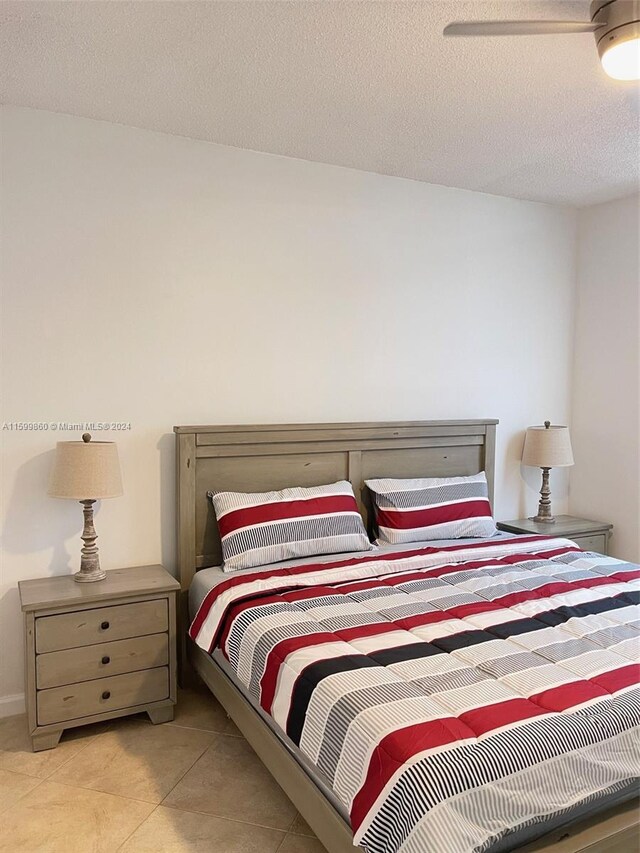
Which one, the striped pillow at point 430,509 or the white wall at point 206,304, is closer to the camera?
the white wall at point 206,304

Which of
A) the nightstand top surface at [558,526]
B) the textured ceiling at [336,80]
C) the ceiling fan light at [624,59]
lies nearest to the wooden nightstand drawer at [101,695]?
the nightstand top surface at [558,526]

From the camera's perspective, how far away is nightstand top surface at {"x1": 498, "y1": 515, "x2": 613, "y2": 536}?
12.8 ft

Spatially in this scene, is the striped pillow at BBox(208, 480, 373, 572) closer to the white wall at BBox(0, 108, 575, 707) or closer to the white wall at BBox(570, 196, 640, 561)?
the white wall at BBox(0, 108, 575, 707)

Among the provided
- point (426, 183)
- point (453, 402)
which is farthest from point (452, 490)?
point (426, 183)

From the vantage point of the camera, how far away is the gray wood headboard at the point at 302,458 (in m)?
3.12

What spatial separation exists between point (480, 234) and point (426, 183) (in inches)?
18.5

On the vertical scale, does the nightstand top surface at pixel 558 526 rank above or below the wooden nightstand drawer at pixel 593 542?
above

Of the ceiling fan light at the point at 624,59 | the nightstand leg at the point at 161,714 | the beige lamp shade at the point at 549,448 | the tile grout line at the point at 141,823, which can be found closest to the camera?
the ceiling fan light at the point at 624,59

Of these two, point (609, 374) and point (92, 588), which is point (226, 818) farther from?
point (609, 374)

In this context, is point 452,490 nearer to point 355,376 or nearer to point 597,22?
point 355,376

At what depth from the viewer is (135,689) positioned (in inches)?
109

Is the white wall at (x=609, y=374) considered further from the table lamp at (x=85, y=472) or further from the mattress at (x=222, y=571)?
the table lamp at (x=85, y=472)

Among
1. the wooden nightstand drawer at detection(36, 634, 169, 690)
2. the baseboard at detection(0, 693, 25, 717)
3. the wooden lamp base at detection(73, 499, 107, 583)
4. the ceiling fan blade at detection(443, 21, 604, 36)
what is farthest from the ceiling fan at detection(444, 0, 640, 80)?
the baseboard at detection(0, 693, 25, 717)

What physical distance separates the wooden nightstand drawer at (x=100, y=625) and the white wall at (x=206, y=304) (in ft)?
1.24
